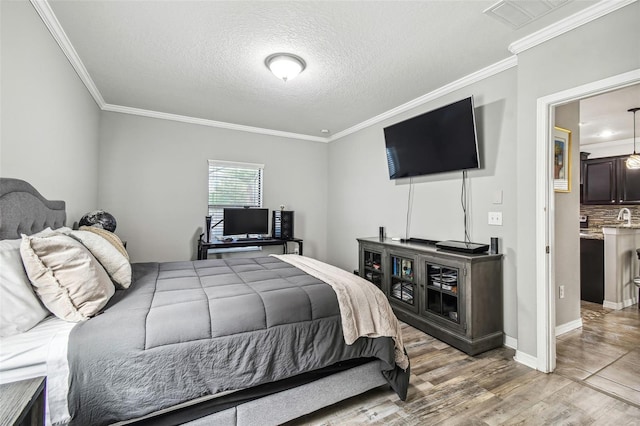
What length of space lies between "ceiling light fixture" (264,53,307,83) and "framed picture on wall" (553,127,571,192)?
2.55m

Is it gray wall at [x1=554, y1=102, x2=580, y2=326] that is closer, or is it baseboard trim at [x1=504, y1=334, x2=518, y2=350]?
baseboard trim at [x1=504, y1=334, x2=518, y2=350]

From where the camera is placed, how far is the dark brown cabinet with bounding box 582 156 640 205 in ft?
16.2

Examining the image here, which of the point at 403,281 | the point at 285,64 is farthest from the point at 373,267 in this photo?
the point at 285,64

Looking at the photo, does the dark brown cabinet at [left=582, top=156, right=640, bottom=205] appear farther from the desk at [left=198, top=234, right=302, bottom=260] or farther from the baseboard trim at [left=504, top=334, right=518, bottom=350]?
the desk at [left=198, top=234, right=302, bottom=260]

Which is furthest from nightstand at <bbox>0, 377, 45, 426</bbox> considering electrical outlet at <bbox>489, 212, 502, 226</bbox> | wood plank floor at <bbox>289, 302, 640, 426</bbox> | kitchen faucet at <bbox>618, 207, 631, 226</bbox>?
kitchen faucet at <bbox>618, 207, 631, 226</bbox>

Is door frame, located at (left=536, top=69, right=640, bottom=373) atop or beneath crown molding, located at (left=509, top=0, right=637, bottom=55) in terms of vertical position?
beneath

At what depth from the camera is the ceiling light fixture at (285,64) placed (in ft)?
8.52

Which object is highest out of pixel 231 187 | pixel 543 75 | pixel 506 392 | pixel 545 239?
pixel 543 75

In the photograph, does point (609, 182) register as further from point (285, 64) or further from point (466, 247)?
point (285, 64)

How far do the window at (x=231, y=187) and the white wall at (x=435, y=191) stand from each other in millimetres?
1397

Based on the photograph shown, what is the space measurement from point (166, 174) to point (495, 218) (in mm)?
4210

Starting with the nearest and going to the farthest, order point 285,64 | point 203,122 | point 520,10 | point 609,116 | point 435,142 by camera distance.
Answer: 1. point 520,10
2. point 285,64
3. point 435,142
4. point 609,116
5. point 203,122

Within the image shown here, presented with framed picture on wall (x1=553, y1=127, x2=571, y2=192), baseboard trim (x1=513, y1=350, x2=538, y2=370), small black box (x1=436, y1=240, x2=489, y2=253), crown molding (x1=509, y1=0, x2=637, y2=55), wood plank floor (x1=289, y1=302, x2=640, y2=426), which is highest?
crown molding (x1=509, y1=0, x2=637, y2=55)

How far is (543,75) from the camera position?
233 centimetres
